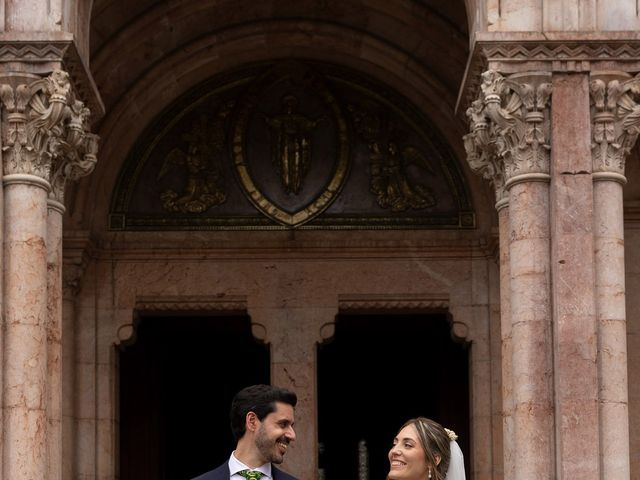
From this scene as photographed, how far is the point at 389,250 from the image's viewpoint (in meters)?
22.0

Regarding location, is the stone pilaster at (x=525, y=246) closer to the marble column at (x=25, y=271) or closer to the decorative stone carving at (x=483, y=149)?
the decorative stone carving at (x=483, y=149)

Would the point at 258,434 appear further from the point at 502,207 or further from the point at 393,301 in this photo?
the point at 393,301

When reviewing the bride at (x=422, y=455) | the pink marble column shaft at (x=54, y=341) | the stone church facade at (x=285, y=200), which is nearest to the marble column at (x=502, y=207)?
the stone church facade at (x=285, y=200)

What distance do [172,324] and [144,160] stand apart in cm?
313

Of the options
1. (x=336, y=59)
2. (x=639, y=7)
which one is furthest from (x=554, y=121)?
(x=336, y=59)

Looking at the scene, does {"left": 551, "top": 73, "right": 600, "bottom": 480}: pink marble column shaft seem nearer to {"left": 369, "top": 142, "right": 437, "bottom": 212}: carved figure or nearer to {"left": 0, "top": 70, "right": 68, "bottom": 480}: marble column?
{"left": 0, "top": 70, "right": 68, "bottom": 480}: marble column

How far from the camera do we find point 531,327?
55.2ft

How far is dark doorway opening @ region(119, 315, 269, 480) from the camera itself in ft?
80.4

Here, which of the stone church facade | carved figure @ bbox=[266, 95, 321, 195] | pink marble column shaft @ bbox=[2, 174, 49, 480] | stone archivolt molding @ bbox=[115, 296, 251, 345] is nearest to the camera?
pink marble column shaft @ bbox=[2, 174, 49, 480]

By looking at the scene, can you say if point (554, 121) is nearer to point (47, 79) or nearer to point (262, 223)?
point (47, 79)

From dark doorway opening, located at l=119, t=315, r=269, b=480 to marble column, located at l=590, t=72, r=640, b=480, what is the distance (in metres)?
8.11

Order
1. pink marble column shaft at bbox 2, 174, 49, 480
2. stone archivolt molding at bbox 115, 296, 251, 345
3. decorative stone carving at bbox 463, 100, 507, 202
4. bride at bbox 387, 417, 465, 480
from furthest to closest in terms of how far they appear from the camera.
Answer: stone archivolt molding at bbox 115, 296, 251, 345 → decorative stone carving at bbox 463, 100, 507, 202 → pink marble column shaft at bbox 2, 174, 49, 480 → bride at bbox 387, 417, 465, 480

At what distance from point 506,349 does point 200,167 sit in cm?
609

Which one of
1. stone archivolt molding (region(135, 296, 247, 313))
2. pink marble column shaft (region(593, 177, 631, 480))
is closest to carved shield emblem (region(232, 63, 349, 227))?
stone archivolt molding (region(135, 296, 247, 313))
